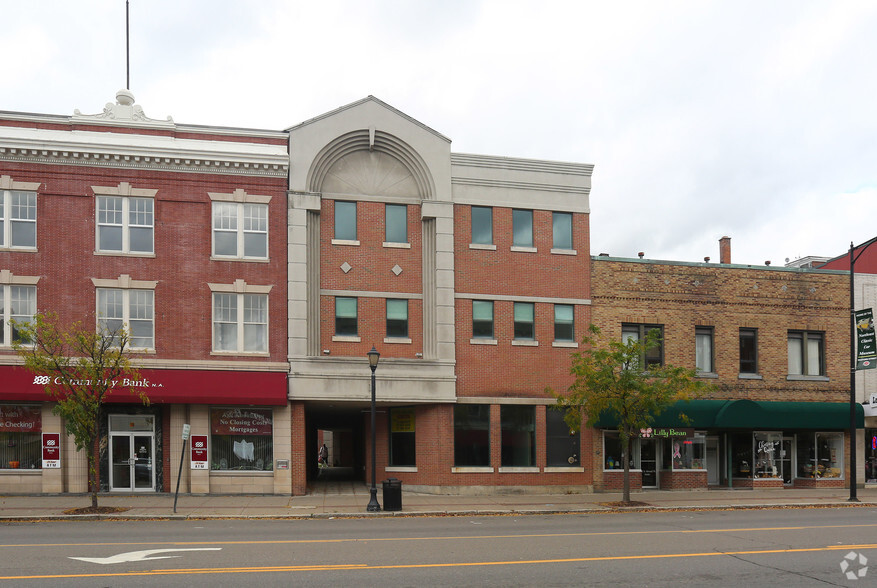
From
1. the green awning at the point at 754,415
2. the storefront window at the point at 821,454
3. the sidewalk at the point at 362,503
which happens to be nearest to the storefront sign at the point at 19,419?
the sidewalk at the point at 362,503

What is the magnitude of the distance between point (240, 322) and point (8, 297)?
7.14m

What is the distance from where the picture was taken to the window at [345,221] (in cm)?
2777

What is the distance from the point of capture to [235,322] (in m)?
26.6

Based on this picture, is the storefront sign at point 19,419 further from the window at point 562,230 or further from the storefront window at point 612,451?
the storefront window at point 612,451

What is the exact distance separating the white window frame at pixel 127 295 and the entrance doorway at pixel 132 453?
252 cm

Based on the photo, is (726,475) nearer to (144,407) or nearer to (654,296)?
(654,296)

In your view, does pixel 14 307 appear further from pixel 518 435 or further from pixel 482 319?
pixel 518 435

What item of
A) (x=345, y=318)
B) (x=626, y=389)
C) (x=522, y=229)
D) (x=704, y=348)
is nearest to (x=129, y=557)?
(x=345, y=318)

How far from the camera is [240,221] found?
26844 millimetres

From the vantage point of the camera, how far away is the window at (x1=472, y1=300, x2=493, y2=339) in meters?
28.5

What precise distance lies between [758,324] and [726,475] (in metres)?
5.89

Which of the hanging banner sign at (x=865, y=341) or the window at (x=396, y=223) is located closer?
the hanging banner sign at (x=865, y=341)

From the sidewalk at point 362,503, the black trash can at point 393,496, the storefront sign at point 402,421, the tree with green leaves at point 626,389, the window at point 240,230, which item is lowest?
the sidewalk at point 362,503

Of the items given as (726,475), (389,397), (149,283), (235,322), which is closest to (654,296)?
(726,475)
